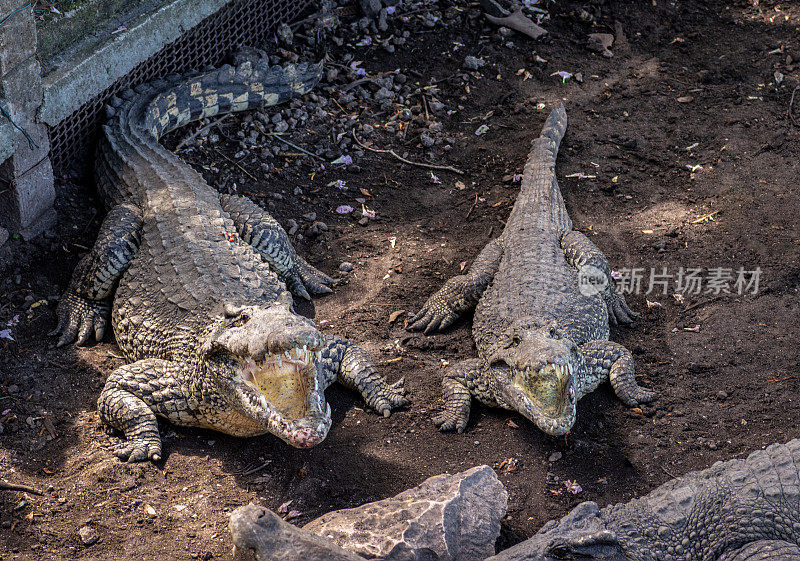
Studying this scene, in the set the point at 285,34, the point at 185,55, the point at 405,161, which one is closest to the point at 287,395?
the point at 405,161

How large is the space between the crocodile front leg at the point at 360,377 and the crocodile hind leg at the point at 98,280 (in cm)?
172

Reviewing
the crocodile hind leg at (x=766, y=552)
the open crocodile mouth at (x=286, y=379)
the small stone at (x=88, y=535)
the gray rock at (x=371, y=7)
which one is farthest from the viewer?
the gray rock at (x=371, y=7)

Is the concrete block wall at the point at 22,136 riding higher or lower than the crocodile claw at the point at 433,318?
higher

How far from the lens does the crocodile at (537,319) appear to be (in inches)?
187

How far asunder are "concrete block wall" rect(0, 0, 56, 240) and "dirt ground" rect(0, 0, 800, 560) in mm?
233

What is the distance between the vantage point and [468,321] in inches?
237

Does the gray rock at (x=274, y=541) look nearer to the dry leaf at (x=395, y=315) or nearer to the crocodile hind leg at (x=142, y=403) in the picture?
the crocodile hind leg at (x=142, y=403)

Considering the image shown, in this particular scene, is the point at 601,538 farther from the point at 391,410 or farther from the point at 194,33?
the point at 194,33

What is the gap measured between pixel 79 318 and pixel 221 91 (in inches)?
115

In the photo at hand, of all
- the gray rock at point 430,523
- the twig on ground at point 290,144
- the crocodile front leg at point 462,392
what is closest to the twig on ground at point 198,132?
the twig on ground at point 290,144

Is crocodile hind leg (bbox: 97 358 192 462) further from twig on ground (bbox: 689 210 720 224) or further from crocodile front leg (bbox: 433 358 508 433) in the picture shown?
twig on ground (bbox: 689 210 720 224)

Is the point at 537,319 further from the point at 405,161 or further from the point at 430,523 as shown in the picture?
the point at 405,161

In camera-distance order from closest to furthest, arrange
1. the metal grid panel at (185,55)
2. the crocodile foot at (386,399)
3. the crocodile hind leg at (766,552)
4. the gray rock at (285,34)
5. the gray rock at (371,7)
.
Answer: the crocodile hind leg at (766,552) < the crocodile foot at (386,399) < the metal grid panel at (185,55) < the gray rock at (285,34) < the gray rock at (371,7)

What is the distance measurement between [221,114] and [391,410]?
394 centimetres
